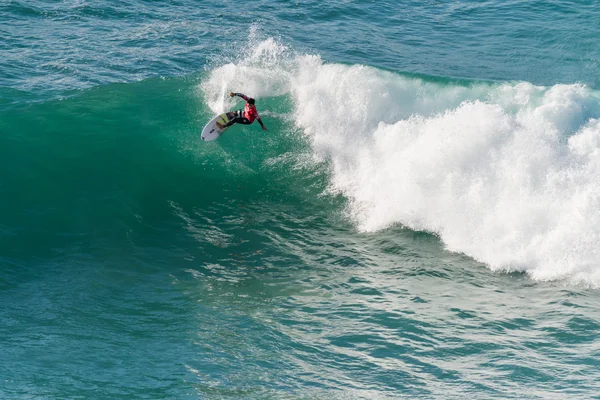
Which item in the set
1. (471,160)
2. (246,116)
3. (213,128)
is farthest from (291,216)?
(471,160)

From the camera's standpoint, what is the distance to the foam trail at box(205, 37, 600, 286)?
48.2ft

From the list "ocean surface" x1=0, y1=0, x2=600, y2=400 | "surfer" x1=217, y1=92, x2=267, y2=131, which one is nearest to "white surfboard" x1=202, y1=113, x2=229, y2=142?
"surfer" x1=217, y1=92, x2=267, y2=131

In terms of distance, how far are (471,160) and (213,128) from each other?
21.1 ft

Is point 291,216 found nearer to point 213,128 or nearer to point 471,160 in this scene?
point 213,128

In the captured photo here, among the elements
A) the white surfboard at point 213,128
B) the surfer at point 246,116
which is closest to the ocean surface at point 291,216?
the white surfboard at point 213,128

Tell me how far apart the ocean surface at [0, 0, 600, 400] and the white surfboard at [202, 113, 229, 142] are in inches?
27.9

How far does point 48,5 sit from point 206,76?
7821mm

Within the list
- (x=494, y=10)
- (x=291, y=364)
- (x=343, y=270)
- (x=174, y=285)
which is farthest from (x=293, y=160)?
(x=494, y=10)

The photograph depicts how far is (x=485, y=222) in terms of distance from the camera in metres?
15.5

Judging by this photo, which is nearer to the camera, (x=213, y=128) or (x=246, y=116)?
(x=246, y=116)

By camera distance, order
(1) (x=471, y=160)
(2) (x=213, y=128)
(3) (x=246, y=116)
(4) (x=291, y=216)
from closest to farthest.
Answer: (1) (x=471, y=160) → (4) (x=291, y=216) → (3) (x=246, y=116) → (2) (x=213, y=128)

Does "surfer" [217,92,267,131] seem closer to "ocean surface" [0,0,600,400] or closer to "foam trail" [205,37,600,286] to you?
"ocean surface" [0,0,600,400]

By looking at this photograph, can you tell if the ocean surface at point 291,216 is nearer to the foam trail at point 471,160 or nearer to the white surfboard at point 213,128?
the foam trail at point 471,160

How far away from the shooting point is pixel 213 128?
59.1 ft
